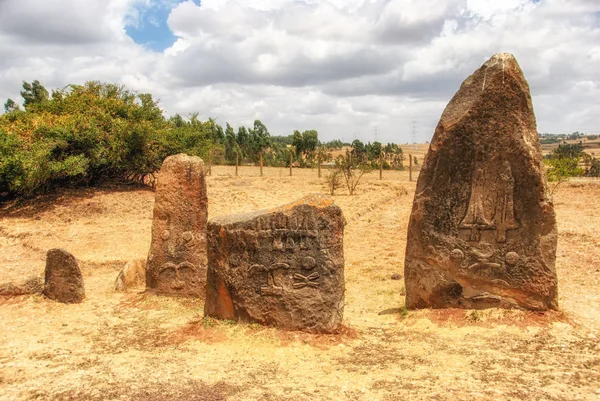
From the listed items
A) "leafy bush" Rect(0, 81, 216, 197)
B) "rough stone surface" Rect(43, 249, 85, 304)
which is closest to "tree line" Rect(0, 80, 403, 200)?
"leafy bush" Rect(0, 81, 216, 197)

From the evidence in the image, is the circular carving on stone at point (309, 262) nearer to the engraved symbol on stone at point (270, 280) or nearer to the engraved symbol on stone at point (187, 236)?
the engraved symbol on stone at point (270, 280)

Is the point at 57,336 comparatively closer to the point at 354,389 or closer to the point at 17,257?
the point at 354,389

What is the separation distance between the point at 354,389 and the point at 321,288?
1.52 metres

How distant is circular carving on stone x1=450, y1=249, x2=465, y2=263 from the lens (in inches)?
272

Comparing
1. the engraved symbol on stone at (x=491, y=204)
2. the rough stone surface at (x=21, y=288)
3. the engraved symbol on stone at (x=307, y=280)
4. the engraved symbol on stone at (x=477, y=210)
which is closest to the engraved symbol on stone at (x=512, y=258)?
the engraved symbol on stone at (x=491, y=204)

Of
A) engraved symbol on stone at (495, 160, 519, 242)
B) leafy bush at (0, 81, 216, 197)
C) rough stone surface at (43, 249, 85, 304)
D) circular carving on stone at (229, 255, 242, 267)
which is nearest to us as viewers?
circular carving on stone at (229, 255, 242, 267)

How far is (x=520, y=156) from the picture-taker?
6.62 metres

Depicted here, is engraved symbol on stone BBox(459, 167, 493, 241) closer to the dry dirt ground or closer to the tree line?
the dry dirt ground

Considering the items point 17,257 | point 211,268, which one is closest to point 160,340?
point 211,268

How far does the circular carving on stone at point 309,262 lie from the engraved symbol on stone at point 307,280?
0.31ft

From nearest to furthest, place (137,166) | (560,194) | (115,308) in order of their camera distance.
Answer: (115,308) → (137,166) → (560,194)

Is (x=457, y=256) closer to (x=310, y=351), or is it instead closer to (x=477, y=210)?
(x=477, y=210)

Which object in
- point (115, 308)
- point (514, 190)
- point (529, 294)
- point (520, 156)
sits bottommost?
point (115, 308)

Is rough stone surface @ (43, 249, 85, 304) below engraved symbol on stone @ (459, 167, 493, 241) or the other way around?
below
